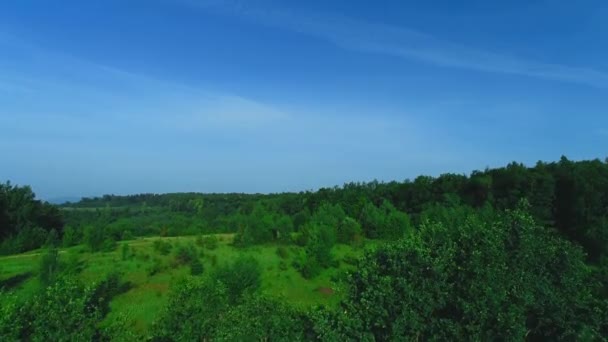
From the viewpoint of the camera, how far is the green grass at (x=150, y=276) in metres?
38.8

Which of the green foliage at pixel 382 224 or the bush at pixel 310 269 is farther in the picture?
the green foliage at pixel 382 224

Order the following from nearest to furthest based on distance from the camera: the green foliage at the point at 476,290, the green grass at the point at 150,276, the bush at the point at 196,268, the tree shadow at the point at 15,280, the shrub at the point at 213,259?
the green foliage at the point at 476,290 < the green grass at the point at 150,276 < the tree shadow at the point at 15,280 < the bush at the point at 196,268 < the shrub at the point at 213,259

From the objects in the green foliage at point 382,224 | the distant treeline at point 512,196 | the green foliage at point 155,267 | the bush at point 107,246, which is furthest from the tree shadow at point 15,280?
the green foliage at point 382,224

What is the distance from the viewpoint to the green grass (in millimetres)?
38781

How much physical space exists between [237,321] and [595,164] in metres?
82.0

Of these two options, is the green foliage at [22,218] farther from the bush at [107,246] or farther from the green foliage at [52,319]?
the green foliage at [52,319]

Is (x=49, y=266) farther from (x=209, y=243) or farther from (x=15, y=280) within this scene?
(x=209, y=243)

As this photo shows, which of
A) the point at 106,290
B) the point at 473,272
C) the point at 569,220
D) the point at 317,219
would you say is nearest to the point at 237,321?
the point at 473,272

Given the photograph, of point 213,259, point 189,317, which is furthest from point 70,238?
point 189,317

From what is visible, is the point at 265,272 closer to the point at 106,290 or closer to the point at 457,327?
the point at 106,290

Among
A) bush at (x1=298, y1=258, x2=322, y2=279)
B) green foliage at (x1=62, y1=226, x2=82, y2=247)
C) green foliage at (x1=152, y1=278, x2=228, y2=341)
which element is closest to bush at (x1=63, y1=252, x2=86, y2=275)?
green foliage at (x1=62, y1=226, x2=82, y2=247)

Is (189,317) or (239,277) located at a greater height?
(189,317)

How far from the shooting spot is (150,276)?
49125 mm

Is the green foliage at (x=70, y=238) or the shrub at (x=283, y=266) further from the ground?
the green foliage at (x=70, y=238)
